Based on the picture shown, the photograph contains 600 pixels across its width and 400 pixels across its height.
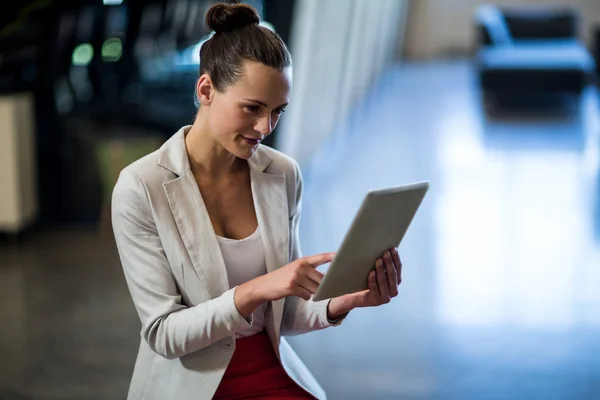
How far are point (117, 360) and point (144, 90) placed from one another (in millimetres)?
3971

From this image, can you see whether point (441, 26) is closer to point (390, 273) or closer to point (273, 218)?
point (273, 218)

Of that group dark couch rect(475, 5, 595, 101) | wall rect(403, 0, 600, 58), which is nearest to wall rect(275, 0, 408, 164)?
dark couch rect(475, 5, 595, 101)

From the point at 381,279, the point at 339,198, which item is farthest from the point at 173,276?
the point at 339,198

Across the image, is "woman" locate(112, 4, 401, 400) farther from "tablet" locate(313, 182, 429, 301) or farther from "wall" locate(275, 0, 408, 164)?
"wall" locate(275, 0, 408, 164)

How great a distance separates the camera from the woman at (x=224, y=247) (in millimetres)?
1688

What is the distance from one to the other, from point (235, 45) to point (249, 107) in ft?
0.39

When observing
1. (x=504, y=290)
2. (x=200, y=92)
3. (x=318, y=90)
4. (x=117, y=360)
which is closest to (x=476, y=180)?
(x=318, y=90)

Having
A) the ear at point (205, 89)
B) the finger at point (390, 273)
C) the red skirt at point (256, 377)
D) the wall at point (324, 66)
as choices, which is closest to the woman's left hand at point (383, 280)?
the finger at point (390, 273)

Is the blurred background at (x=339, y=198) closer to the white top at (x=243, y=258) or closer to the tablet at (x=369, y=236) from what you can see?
the white top at (x=243, y=258)

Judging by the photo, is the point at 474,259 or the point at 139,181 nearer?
the point at 139,181

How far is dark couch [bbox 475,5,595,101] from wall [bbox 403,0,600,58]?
6.86ft

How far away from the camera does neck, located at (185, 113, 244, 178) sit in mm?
1852

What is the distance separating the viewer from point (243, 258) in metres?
1.83

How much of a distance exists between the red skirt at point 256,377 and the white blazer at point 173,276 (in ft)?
0.26
